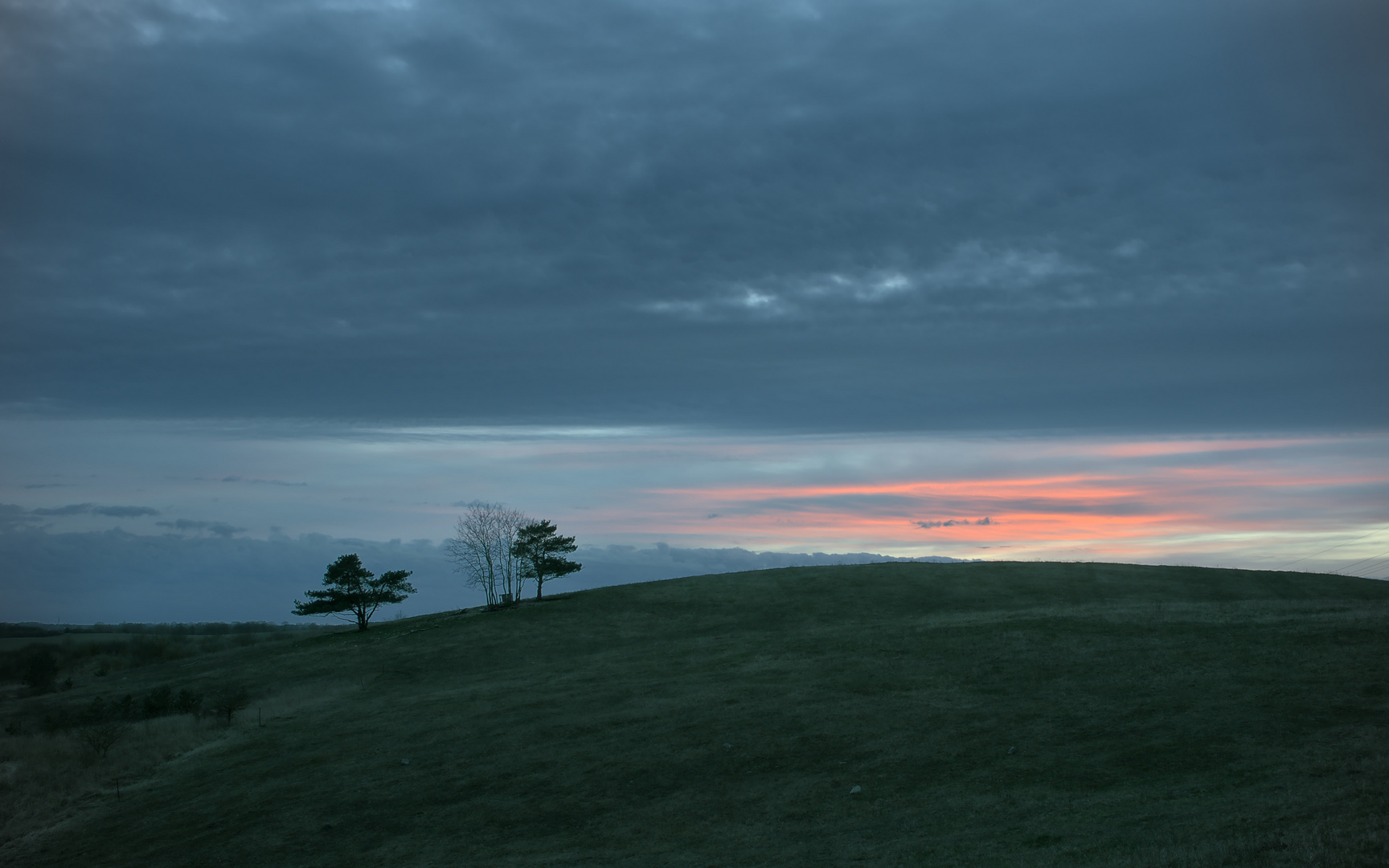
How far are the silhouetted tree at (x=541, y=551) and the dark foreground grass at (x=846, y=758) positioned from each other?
25.7 m

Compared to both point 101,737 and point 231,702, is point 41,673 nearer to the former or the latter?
point 231,702

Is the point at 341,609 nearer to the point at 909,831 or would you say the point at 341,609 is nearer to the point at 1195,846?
the point at 909,831

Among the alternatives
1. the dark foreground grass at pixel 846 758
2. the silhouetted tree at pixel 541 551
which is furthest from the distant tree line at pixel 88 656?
the dark foreground grass at pixel 846 758

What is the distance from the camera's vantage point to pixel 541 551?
Result: 73.3 m

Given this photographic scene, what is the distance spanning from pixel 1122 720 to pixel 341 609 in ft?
212

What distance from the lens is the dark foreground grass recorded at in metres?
17.5

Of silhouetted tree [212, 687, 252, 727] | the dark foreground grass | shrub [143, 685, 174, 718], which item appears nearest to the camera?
the dark foreground grass

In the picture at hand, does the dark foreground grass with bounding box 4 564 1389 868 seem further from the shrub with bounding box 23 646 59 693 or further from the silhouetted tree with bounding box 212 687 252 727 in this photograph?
the shrub with bounding box 23 646 59 693

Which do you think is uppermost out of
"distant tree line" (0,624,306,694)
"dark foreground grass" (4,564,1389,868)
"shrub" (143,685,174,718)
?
"dark foreground grass" (4,564,1389,868)

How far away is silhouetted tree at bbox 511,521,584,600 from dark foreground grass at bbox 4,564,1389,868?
84.4 feet

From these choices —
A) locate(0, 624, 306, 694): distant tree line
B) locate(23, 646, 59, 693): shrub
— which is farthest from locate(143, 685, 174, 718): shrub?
locate(23, 646, 59, 693): shrub

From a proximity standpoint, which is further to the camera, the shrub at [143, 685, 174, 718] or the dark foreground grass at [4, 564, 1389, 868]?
the shrub at [143, 685, 174, 718]

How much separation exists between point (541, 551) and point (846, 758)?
170 ft

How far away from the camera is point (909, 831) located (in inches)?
744
